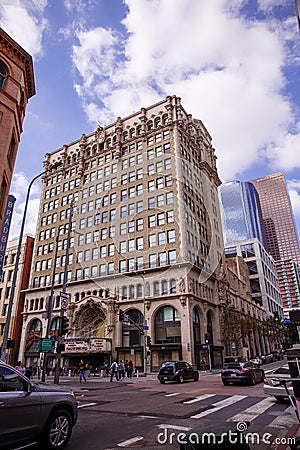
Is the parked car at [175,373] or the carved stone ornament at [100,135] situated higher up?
the carved stone ornament at [100,135]

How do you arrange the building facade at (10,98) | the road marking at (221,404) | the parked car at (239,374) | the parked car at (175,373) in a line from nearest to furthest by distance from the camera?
the road marking at (221,404)
the parked car at (239,374)
the building facade at (10,98)
the parked car at (175,373)

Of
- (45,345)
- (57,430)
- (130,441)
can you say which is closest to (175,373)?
(45,345)

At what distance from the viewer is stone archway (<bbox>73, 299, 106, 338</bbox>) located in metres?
44.8

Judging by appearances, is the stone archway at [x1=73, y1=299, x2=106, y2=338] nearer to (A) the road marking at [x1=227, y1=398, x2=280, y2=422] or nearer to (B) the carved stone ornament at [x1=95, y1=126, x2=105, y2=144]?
(B) the carved stone ornament at [x1=95, y1=126, x2=105, y2=144]

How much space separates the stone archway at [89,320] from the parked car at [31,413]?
38.8 m

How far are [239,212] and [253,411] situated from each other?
159603 mm

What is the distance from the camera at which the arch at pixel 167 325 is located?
38.7m

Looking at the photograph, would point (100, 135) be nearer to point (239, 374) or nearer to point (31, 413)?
point (239, 374)

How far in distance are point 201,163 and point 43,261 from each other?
33.5 metres

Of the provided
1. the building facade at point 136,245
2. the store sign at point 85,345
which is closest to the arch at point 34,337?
the building facade at point 136,245

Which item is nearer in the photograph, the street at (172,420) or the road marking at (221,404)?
the street at (172,420)

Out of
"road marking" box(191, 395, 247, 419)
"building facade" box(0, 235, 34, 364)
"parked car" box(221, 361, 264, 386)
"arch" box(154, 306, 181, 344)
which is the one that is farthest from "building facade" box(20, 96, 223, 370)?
"road marking" box(191, 395, 247, 419)

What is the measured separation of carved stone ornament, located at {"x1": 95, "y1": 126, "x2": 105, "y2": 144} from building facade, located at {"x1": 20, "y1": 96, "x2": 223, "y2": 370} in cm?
27

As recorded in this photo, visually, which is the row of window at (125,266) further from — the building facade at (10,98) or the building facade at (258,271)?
the building facade at (258,271)
